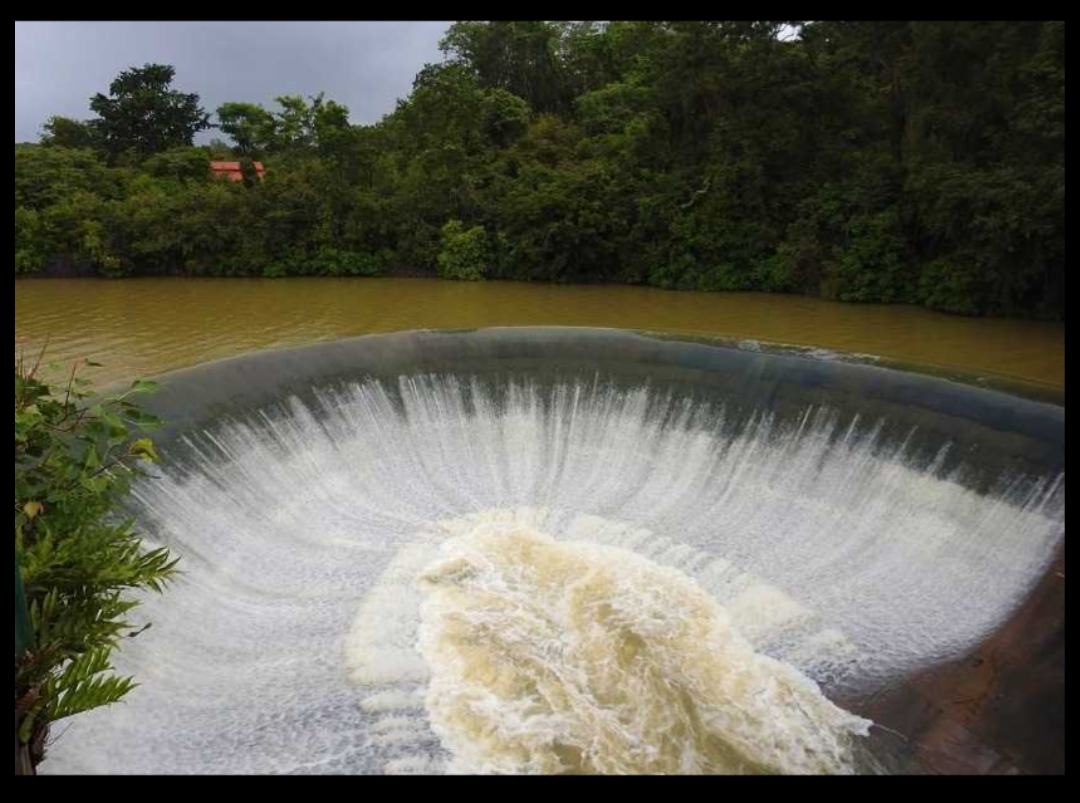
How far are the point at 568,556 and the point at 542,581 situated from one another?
540 mm

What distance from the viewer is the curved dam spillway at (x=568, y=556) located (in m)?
5.56

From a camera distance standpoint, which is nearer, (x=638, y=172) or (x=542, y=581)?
(x=542, y=581)

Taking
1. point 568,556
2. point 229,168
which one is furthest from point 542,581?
point 229,168

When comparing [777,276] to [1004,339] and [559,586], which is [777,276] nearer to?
[1004,339]

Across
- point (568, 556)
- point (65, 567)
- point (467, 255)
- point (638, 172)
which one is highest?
point (638, 172)

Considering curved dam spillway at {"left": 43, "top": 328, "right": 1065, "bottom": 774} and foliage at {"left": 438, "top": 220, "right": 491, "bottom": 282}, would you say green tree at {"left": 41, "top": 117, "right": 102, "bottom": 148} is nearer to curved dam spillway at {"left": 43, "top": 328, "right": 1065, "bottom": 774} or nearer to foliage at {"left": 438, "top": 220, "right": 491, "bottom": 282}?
foliage at {"left": 438, "top": 220, "right": 491, "bottom": 282}

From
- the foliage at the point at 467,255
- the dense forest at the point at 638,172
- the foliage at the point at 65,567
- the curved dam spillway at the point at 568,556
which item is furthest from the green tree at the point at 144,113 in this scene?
the foliage at the point at 65,567

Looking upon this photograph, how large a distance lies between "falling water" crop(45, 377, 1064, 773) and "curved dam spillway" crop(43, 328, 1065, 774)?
0.02m

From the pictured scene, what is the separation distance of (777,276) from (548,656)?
40.8ft

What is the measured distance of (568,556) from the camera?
7.92m

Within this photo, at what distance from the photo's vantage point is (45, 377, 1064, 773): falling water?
5539 mm

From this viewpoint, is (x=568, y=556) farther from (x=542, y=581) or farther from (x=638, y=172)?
(x=638, y=172)

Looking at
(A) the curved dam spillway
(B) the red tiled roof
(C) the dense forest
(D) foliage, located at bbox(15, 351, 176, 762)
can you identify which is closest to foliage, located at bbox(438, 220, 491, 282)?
(C) the dense forest
